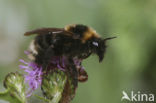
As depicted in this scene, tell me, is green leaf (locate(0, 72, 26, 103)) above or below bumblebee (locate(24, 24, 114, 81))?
below

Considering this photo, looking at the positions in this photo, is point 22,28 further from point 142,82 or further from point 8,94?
point 8,94

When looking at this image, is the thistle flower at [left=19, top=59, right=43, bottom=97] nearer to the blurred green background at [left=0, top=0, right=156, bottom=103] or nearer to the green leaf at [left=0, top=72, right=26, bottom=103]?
the green leaf at [left=0, top=72, right=26, bottom=103]

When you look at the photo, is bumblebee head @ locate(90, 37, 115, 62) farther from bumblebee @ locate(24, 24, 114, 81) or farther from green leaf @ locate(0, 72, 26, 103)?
green leaf @ locate(0, 72, 26, 103)

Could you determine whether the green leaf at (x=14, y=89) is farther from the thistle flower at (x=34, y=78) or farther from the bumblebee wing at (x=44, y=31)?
the bumblebee wing at (x=44, y=31)

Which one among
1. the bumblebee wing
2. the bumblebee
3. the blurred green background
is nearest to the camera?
the bumblebee wing

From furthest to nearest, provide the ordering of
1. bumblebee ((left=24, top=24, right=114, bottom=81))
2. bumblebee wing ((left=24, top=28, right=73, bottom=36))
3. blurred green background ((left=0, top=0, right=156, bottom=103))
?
blurred green background ((left=0, top=0, right=156, bottom=103)), bumblebee ((left=24, top=24, right=114, bottom=81)), bumblebee wing ((left=24, top=28, right=73, bottom=36))

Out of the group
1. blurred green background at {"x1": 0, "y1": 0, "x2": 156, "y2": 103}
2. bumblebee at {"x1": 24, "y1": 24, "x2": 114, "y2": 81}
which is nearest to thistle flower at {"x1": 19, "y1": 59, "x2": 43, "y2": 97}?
bumblebee at {"x1": 24, "y1": 24, "x2": 114, "y2": 81}

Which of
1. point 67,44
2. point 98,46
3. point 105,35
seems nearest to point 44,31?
point 67,44

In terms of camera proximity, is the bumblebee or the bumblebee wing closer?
the bumblebee wing

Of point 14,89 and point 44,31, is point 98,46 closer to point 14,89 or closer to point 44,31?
point 44,31
